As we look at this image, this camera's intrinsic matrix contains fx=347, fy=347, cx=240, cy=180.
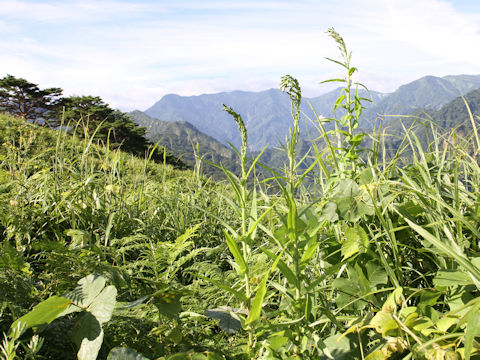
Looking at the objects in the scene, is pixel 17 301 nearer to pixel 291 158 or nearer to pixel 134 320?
pixel 134 320

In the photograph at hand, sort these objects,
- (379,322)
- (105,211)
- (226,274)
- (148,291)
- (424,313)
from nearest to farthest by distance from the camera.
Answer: (379,322)
(424,313)
(148,291)
(226,274)
(105,211)

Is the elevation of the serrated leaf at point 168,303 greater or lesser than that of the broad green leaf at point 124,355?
greater

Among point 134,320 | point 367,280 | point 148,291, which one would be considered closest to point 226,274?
point 148,291

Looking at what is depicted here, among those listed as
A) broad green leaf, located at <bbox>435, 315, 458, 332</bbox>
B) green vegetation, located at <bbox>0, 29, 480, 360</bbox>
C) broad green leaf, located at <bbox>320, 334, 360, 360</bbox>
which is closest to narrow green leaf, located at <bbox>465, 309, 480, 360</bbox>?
green vegetation, located at <bbox>0, 29, 480, 360</bbox>

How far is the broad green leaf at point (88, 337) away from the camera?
1.00m

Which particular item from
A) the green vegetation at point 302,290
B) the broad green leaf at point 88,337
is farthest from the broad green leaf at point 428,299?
the broad green leaf at point 88,337

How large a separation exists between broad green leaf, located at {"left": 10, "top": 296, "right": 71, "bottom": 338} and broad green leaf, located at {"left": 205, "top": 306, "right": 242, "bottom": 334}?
441mm

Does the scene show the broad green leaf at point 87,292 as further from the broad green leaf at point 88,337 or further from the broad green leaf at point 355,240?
the broad green leaf at point 355,240

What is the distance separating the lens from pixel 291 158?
1131mm

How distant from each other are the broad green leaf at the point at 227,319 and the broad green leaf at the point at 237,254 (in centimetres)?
18

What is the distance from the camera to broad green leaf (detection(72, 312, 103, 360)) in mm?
999

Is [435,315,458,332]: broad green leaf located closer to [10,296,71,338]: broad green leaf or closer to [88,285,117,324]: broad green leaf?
[88,285,117,324]: broad green leaf

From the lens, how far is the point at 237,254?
40.5 inches

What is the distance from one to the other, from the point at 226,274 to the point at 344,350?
36.2 inches
